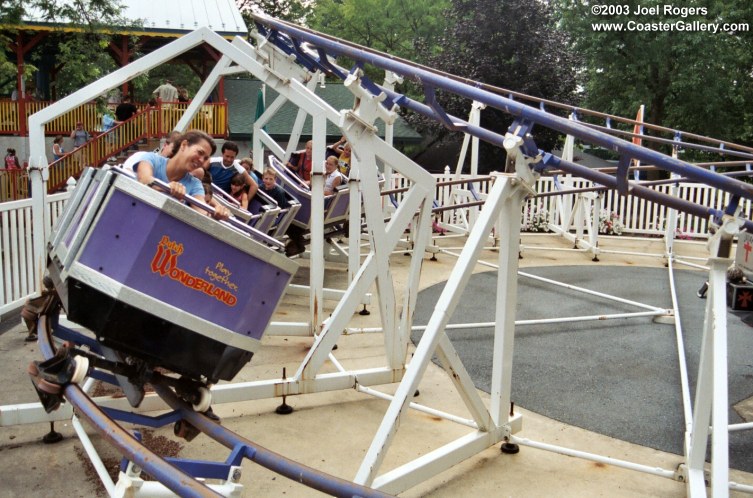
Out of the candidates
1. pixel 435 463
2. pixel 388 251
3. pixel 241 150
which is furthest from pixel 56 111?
pixel 241 150

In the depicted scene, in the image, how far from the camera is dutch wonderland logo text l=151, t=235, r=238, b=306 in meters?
3.31

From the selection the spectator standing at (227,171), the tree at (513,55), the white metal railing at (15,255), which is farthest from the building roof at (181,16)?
the white metal railing at (15,255)

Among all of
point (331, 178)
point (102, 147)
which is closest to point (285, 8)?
point (102, 147)

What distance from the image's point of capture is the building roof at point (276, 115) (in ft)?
71.4

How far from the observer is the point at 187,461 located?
126 inches

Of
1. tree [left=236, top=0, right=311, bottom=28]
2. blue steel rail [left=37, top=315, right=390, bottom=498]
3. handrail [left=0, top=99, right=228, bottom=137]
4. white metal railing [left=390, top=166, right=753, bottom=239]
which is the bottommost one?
blue steel rail [left=37, top=315, right=390, bottom=498]

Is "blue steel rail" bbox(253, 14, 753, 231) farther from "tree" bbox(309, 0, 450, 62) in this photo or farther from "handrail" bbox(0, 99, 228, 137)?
"tree" bbox(309, 0, 450, 62)

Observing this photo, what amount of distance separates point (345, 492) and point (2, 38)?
13.9 metres

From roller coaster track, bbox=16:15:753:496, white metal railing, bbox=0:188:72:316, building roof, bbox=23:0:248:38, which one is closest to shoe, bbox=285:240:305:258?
white metal railing, bbox=0:188:72:316

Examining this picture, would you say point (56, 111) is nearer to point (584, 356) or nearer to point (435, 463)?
point (435, 463)

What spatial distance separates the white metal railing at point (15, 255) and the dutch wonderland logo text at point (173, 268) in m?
4.47

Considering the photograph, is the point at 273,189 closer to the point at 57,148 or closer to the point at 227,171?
the point at 227,171

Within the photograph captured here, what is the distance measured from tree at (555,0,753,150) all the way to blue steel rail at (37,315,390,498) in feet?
68.0

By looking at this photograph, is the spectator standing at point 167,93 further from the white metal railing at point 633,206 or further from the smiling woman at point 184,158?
the smiling woman at point 184,158
